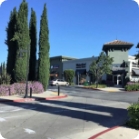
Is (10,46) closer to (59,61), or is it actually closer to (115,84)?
(115,84)

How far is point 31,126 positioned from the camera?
7.88 m

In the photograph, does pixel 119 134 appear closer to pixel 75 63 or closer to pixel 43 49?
pixel 43 49

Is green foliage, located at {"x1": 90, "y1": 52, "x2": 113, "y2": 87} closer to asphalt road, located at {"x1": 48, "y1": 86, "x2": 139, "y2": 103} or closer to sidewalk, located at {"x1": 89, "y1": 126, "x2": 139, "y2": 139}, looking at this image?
asphalt road, located at {"x1": 48, "y1": 86, "x2": 139, "y2": 103}

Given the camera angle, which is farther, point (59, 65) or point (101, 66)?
point (59, 65)

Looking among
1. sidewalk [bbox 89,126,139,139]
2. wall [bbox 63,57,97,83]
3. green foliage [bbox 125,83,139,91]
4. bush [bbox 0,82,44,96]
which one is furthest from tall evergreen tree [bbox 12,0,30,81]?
wall [bbox 63,57,97,83]

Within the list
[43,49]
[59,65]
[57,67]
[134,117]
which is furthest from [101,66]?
[134,117]

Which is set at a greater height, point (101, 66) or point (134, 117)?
point (101, 66)

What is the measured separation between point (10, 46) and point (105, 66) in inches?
585

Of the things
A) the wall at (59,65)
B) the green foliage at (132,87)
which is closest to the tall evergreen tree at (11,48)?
the green foliage at (132,87)

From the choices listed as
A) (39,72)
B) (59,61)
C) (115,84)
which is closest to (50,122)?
(39,72)

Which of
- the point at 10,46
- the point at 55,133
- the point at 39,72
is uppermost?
the point at 10,46

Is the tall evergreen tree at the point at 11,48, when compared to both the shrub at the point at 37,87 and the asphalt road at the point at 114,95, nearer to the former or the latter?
the shrub at the point at 37,87

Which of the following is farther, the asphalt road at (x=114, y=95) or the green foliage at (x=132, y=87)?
the green foliage at (x=132, y=87)

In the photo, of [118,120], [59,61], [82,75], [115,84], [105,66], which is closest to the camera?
[118,120]
